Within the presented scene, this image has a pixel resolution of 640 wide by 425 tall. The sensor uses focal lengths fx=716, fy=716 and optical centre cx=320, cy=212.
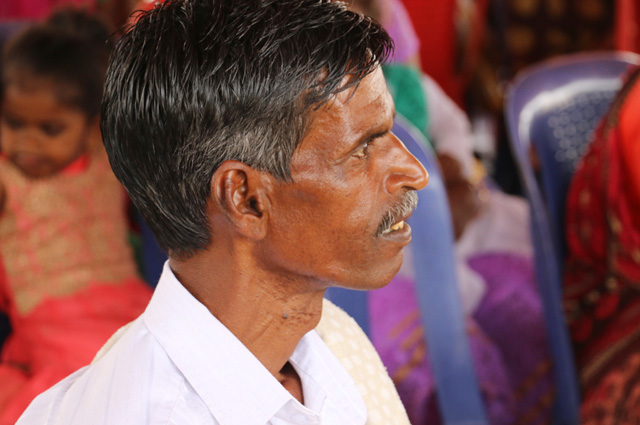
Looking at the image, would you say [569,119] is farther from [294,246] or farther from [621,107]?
[294,246]

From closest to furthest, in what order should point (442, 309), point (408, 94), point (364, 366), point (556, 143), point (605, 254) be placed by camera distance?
point (364, 366) < point (442, 309) < point (605, 254) < point (556, 143) < point (408, 94)

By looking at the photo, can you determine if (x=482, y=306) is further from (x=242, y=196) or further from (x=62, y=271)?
(x=242, y=196)

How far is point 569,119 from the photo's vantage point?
1.81 meters

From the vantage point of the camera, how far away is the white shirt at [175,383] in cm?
64

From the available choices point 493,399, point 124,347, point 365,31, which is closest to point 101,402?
point 124,347

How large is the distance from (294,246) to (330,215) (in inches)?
1.8

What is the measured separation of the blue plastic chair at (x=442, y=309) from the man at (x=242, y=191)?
676 mm

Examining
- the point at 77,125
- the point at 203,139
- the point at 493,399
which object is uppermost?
the point at 203,139

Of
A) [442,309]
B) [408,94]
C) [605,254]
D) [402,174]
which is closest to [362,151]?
[402,174]

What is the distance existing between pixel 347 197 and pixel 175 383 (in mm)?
236

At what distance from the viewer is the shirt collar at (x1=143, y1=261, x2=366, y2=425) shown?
0.67 meters

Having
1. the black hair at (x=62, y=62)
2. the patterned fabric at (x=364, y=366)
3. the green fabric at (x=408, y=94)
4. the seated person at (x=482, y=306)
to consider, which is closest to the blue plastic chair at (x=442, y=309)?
the seated person at (x=482, y=306)

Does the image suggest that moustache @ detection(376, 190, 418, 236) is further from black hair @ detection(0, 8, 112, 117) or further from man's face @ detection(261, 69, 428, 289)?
black hair @ detection(0, 8, 112, 117)

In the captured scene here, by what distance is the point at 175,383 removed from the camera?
0.66 metres
